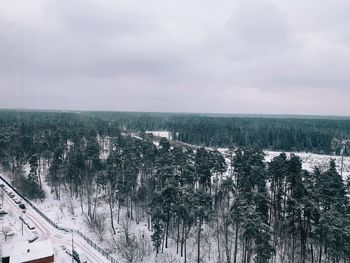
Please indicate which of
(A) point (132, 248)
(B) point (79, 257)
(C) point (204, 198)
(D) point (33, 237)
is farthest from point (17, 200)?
(C) point (204, 198)

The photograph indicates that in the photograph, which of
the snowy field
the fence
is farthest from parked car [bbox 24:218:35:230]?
the fence

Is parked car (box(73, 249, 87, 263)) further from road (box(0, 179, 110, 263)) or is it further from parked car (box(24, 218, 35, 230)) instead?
parked car (box(24, 218, 35, 230))

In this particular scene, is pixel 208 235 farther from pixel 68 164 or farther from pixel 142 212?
pixel 68 164

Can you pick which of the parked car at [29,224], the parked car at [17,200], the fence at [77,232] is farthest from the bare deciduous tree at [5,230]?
the parked car at [17,200]

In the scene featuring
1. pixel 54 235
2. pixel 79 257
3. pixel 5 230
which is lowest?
pixel 54 235

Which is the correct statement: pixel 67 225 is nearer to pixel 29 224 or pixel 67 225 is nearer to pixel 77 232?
pixel 77 232

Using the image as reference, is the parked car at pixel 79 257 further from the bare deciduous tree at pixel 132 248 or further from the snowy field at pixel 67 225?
the bare deciduous tree at pixel 132 248

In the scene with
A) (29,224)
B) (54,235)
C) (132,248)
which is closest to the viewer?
(132,248)
